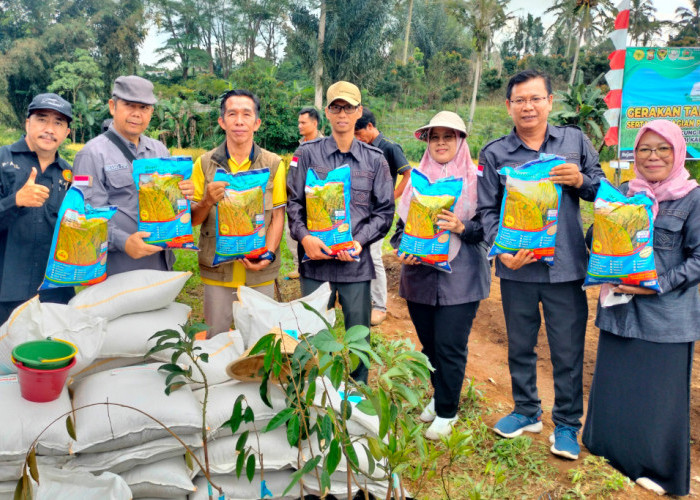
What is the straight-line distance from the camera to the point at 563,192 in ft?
8.35

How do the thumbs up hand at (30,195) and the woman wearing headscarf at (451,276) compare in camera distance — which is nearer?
the thumbs up hand at (30,195)

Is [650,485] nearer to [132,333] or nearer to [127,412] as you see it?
[127,412]

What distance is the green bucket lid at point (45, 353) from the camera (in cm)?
183

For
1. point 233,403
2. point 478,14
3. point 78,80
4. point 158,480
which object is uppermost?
point 478,14

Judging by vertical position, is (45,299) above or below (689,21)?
below

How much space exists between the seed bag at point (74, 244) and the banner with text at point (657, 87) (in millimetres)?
5928

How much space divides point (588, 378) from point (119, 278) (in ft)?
10.6

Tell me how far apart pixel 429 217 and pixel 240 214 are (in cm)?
89

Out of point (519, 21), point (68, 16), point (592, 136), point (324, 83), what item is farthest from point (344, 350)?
point (519, 21)

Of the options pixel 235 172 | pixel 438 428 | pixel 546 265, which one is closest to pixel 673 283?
pixel 546 265

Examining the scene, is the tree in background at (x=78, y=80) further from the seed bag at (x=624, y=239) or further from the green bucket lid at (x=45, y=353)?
the seed bag at (x=624, y=239)

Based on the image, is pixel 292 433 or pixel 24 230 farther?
pixel 24 230

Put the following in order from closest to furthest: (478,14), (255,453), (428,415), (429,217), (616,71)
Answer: (255,453)
(429,217)
(428,415)
(616,71)
(478,14)

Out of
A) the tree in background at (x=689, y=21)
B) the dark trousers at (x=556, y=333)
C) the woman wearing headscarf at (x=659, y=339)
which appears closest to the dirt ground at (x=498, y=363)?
the woman wearing headscarf at (x=659, y=339)
